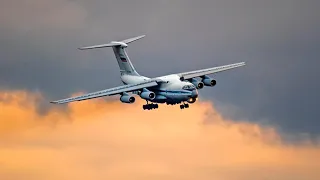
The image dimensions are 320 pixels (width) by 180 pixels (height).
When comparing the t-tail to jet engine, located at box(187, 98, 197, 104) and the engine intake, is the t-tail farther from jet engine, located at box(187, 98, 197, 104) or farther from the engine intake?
jet engine, located at box(187, 98, 197, 104)

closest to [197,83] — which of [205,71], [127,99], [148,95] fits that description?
[205,71]

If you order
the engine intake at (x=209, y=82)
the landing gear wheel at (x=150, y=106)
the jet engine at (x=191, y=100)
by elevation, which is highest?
the engine intake at (x=209, y=82)

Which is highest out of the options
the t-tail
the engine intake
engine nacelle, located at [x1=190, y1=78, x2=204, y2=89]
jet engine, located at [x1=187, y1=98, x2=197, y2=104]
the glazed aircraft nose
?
the t-tail

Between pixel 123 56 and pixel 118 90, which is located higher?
pixel 123 56

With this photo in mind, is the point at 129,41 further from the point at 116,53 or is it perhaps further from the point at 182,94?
the point at 182,94

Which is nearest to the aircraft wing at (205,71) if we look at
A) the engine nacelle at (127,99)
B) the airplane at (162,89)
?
the airplane at (162,89)

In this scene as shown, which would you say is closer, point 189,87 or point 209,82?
point 189,87

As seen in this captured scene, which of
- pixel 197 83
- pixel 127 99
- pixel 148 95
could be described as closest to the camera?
pixel 148 95

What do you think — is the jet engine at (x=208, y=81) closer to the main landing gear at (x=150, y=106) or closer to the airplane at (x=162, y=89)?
the airplane at (x=162, y=89)

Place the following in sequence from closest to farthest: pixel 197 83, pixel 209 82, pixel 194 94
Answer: pixel 194 94 < pixel 197 83 < pixel 209 82

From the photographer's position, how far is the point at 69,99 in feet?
588

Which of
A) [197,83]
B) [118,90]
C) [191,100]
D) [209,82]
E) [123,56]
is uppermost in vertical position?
[123,56]

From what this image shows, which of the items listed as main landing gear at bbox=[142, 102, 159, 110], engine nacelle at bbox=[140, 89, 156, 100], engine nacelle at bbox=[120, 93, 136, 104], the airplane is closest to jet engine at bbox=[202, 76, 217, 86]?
the airplane

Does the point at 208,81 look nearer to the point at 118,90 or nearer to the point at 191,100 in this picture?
the point at 191,100
